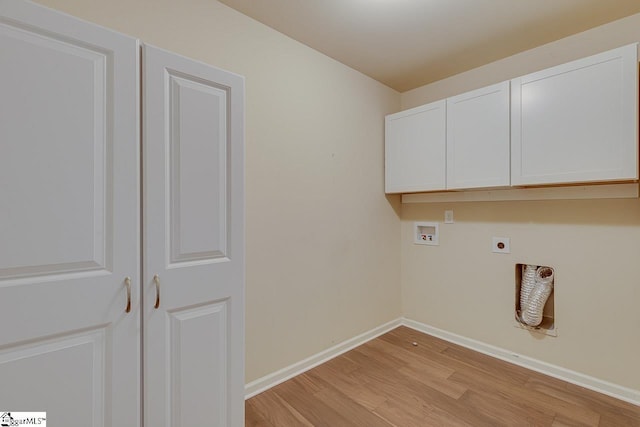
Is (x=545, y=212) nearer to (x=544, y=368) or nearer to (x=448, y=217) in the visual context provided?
(x=448, y=217)

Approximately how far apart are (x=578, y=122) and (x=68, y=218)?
270cm

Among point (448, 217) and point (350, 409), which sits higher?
point (448, 217)

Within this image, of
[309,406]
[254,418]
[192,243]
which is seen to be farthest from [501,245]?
[192,243]

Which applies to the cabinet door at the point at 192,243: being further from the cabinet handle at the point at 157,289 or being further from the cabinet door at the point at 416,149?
the cabinet door at the point at 416,149

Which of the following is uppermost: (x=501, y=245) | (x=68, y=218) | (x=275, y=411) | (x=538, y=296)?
(x=68, y=218)

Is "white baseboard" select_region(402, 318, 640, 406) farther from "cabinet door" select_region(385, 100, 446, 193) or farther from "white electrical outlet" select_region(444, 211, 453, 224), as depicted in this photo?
"cabinet door" select_region(385, 100, 446, 193)

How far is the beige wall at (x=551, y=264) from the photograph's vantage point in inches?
76.8

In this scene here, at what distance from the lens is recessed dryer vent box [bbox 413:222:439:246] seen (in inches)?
114

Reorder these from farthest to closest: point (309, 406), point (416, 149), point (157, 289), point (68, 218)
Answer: point (416, 149) < point (309, 406) < point (157, 289) < point (68, 218)

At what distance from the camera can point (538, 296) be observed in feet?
7.34

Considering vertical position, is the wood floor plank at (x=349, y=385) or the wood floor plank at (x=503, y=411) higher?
the wood floor plank at (x=503, y=411)

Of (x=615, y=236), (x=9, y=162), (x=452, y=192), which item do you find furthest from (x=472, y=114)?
(x=9, y=162)

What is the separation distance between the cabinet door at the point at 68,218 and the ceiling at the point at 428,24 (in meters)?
1.22

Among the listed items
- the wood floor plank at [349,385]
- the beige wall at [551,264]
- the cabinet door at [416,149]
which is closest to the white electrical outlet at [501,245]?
the beige wall at [551,264]
